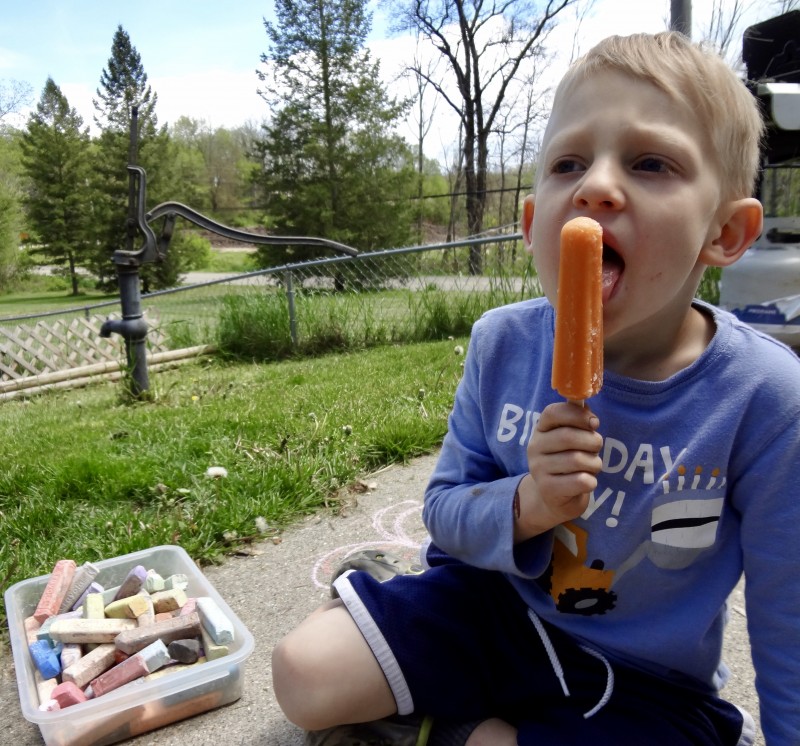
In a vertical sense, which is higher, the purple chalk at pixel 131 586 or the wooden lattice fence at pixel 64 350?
the purple chalk at pixel 131 586

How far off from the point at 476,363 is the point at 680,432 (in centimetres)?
39

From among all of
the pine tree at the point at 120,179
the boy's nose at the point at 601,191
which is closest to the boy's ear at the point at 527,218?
the boy's nose at the point at 601,191

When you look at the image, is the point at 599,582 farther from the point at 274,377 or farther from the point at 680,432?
the point at 274,377

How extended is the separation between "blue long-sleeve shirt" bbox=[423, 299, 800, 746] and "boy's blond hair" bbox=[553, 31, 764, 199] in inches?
10.1

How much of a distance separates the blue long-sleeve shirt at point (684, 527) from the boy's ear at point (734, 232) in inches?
4.9

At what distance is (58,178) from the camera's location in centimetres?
2505

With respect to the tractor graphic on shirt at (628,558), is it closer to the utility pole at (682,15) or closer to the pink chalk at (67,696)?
the pink chalk at (67,696)

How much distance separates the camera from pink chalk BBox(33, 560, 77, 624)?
1536 mm

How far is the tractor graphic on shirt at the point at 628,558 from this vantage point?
1030 millimetres

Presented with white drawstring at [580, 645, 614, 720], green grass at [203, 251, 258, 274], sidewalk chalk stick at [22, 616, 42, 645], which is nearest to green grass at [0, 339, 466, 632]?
sidewalk chalk stick at [22, 616, 42, 645]

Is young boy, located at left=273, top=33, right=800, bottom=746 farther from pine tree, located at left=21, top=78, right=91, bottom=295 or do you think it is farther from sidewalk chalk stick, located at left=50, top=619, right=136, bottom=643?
pine tree, located at left=21, top=78, right=91, bottom=295

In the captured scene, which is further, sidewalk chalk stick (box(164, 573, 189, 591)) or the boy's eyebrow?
sidewalk chalk stick (box(164, 573, 189, 591))

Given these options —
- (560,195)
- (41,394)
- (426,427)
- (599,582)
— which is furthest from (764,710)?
(41,394)

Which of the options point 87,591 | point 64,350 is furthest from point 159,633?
point 64,350
